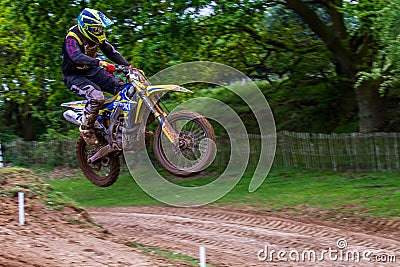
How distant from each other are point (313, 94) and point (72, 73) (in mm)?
13041

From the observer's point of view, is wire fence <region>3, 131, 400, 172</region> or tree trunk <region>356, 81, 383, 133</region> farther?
tree trunk <region>356, 81, 383, 133</region>

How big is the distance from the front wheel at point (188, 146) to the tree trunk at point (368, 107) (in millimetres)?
10994

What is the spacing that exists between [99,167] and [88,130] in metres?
0.83

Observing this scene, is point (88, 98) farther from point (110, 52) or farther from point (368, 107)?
point (368, 107)

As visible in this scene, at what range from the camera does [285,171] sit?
65.2 ft

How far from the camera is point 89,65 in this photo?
957 cm

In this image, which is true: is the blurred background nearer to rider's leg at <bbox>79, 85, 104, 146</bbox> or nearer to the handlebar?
rider's leg at <bbox>79, 85, 104, 146</bbox>

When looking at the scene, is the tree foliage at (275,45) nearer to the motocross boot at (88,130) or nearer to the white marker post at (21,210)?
the motocross boot at (88,130)

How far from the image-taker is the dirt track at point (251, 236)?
34.8 ft

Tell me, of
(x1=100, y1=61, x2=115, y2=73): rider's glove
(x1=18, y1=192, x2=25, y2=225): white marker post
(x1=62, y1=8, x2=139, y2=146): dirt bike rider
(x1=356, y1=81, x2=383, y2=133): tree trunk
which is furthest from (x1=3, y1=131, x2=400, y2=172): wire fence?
(x1=18, y1=192, x2=25, y2=225): white marker post

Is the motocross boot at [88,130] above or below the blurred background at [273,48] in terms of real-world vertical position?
below

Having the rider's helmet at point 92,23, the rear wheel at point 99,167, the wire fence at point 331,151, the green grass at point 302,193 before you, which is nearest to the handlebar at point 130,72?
the rider's helmet at point 92,23

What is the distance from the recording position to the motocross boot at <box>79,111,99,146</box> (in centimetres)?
998

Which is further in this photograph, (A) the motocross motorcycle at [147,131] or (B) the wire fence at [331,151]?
(B) the wire fence at [331,151]
